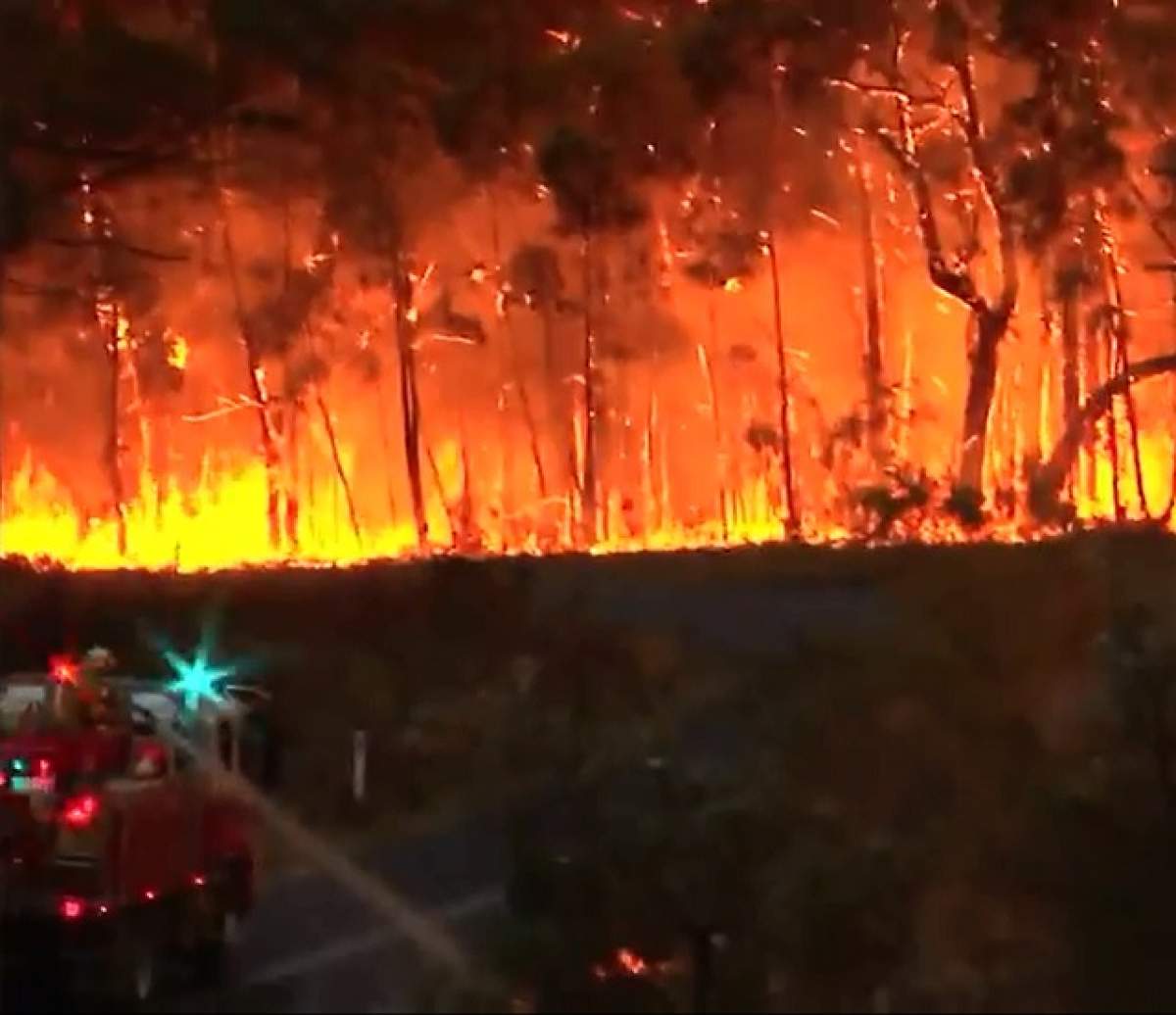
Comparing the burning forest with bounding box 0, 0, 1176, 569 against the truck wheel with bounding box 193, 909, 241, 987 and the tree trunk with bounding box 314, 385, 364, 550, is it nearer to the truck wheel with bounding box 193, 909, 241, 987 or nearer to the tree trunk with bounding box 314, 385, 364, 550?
the tree trunk with bounding box 314, 385, 364, 550

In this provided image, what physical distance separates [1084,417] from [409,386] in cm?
143

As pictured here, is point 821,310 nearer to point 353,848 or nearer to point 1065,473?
point 1065,473

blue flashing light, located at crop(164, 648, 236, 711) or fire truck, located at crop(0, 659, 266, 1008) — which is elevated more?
blue flashing light, located at crop(164, 648, 236, 711)

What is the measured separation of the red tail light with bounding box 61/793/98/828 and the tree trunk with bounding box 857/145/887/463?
189 centimetres

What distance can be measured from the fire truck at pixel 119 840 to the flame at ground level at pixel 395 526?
0.66 meters

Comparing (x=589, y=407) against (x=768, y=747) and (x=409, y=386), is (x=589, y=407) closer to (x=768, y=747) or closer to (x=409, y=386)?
(x=409, y=386)

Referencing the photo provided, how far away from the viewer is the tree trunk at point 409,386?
4.83m

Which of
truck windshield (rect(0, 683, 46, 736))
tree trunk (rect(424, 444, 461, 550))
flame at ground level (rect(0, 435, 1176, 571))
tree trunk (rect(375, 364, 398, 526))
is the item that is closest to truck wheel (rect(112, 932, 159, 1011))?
truck windshield (rect(0, 683, 46, 736))

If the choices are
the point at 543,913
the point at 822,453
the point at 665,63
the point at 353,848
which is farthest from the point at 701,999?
the point at 665,63

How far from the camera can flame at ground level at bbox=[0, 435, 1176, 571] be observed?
4.55 m

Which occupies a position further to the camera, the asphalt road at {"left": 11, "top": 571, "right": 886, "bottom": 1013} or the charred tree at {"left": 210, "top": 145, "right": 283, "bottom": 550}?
the charred tree at {"left": 210, "top": 145, "right": 283, "bottom": 550}

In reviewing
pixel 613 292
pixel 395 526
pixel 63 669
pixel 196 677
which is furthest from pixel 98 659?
pixel 613 292

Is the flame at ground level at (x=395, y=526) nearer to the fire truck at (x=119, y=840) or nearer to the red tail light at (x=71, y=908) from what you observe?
the fire truck at (x=119, y=840)

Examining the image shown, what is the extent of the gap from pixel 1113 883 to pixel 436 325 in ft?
6.44
